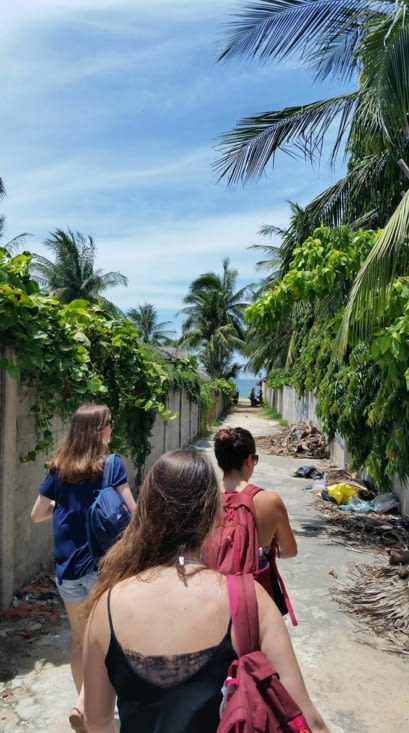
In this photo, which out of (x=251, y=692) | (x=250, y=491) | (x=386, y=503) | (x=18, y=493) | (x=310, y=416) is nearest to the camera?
(x=251, y=692)

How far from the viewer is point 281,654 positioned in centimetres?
139

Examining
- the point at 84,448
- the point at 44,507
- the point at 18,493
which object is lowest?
the point at 18,493

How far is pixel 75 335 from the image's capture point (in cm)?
532

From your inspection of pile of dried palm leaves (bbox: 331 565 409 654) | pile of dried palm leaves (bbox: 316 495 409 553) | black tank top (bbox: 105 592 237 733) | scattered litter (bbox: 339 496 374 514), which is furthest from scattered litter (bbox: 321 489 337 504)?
black tank top (bbox: 105 592 237 733)

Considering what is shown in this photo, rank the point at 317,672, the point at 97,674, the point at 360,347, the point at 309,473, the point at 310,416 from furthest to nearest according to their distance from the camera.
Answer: the point at 310,416 → the point at 309,473 → the point at 360,347 → the point at 317,672 → the point at 97,674

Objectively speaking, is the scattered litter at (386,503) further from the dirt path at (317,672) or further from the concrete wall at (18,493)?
the concrete wall at (18,493)

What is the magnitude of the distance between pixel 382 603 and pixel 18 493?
3.27 m

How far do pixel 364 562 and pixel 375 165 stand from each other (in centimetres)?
520

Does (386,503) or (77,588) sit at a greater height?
(77,588)

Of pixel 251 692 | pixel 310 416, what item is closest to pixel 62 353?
pixel 251 692

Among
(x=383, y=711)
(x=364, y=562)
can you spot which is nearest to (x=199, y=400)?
(x=364, y=562)

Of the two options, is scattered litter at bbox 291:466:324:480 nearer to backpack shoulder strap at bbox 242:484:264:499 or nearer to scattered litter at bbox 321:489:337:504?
scattered litter at bbox 321:489:337:504

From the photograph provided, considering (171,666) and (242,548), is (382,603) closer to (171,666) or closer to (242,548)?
(242,548)

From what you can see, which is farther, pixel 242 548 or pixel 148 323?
pixel 148 323
